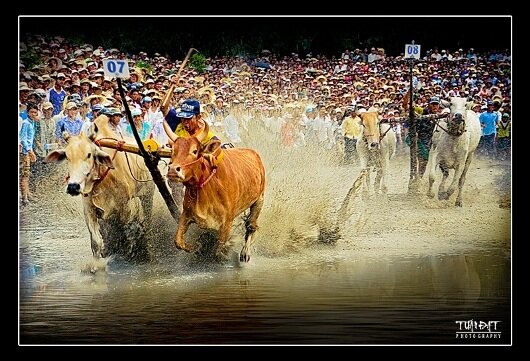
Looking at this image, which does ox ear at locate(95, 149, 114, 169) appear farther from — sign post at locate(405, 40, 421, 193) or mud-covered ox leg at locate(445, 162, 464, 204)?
mud-covered ox leg at locate(445, 162, 464, 204)

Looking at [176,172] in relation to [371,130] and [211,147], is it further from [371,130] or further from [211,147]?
[371,130]

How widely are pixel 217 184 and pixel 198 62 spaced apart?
1.20 meters

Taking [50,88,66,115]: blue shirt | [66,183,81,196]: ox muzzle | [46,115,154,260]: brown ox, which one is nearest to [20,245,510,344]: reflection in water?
[46,115,154,260]: brown ox

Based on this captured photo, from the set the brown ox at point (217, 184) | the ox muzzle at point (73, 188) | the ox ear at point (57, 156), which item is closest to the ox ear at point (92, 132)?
the ox ear at point (57, 156)

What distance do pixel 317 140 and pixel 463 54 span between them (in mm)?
1674

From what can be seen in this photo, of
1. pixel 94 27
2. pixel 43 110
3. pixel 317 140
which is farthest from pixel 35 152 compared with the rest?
pixel 317 140

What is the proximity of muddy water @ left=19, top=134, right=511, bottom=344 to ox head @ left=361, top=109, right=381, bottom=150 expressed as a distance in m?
0.35

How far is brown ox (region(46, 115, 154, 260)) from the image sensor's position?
12.9 meters

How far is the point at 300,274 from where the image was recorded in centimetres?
1339

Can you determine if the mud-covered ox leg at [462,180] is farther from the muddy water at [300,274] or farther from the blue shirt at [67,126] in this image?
the blue shirt at [67,126]

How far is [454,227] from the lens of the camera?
13.5 metres

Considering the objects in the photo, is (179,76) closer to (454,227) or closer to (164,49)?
(164,49)

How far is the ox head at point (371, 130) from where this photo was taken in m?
13.5

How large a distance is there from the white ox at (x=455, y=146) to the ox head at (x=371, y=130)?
1.92 ft
